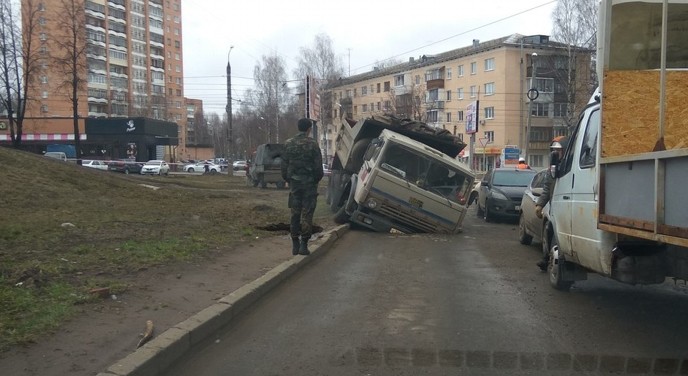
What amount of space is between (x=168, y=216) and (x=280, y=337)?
8193 mm

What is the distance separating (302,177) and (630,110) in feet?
16.9

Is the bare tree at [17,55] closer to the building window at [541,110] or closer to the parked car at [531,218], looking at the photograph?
the parked car at [531,218]

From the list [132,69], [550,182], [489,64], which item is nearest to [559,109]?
[489,64]

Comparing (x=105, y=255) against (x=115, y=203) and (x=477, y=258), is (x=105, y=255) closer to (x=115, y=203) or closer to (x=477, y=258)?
(x=477, y=258)

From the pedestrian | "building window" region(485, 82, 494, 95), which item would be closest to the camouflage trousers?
the pedestrian

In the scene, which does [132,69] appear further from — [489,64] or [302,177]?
[302,177]

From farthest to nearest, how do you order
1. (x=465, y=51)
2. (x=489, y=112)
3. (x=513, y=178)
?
(x=465, y=51), (x=489, y=112), (x=513, y=178)

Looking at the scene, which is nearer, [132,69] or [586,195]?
[586,195]

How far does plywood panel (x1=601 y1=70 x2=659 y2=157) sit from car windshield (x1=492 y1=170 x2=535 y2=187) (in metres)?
12.6

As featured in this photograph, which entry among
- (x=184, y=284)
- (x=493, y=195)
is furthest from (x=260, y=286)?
(x=493, y=195)

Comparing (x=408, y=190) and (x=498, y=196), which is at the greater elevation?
(x=408, y=190)

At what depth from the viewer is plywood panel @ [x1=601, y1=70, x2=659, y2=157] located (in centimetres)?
548

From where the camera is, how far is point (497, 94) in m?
60.9

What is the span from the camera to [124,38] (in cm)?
9394
